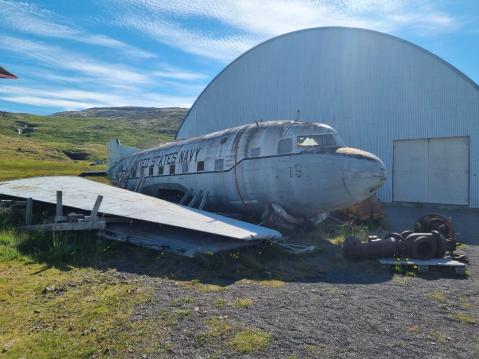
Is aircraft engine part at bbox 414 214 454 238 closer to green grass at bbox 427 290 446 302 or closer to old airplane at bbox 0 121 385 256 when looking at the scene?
old airplane at bbox 0 121 385 256

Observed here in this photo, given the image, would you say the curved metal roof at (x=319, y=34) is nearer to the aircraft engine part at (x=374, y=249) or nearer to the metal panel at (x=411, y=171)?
the metal panel at (x=411, y=171)

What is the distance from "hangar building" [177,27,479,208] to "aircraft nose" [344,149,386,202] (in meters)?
14.8

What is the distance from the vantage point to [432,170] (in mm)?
24422

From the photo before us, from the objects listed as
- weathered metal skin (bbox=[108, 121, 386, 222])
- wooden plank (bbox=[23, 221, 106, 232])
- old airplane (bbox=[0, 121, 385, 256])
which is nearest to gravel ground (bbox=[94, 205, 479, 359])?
old airplane (bbox=[0, 121, 385, 256])

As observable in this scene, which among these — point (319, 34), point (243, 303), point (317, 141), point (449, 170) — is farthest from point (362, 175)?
point (319, 34)

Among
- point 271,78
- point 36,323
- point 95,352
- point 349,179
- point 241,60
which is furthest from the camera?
point 241,60

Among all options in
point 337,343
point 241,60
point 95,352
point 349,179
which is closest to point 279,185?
point 349,179

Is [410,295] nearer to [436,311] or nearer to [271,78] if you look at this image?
[436,311]

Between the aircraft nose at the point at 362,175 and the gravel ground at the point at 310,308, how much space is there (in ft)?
7.39

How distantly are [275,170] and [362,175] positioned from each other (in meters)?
2.91

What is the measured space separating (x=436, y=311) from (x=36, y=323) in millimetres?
6541

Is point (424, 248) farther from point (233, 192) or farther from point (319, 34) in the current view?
point (319, 34)

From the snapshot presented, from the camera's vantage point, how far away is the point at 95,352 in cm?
520

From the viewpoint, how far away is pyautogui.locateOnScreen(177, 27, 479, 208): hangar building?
23.5 m
